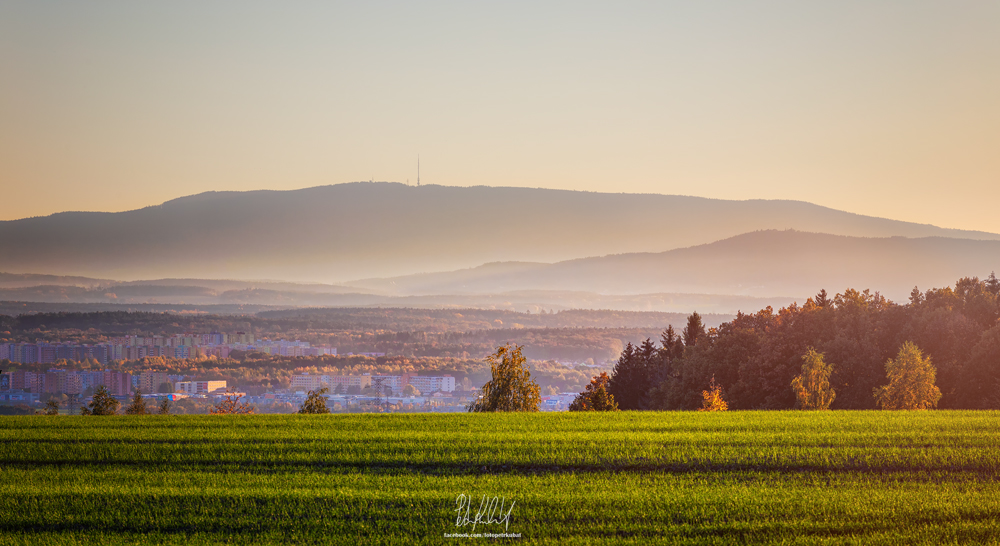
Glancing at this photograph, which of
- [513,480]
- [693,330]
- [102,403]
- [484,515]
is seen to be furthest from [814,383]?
[693,330]

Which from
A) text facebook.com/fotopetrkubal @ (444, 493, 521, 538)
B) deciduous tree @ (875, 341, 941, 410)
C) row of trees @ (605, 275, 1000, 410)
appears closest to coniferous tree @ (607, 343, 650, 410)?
row of trees @ (605, 275, 1000, 410)

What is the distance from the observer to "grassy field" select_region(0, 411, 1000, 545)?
10.9 meters

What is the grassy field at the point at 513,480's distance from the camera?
10.9 meters

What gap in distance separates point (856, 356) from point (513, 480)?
37.6 m

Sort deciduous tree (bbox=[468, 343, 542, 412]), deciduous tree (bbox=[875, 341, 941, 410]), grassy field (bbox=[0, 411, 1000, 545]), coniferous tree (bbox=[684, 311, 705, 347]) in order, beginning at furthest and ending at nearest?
coniferous tree (bbox=[684, 311, 705, 347]) < deciduous tree (bbox=[468, 343, 542, 412]) < deciduous tree (bbox=[875, 341, 941, 410]) < grassy field (bbox=[0, 411, 1000, 545])

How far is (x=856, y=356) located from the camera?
1699 inches

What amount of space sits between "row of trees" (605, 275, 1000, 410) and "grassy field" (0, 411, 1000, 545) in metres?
13.8

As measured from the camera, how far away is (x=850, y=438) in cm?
1667

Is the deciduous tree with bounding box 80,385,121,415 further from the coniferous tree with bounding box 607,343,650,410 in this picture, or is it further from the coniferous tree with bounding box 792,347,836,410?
the coniferous tree with bounding box 607,343,650,410

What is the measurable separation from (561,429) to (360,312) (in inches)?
7194

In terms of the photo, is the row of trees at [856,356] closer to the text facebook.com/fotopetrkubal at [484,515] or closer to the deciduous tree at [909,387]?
the deciduous tree at [909,387]

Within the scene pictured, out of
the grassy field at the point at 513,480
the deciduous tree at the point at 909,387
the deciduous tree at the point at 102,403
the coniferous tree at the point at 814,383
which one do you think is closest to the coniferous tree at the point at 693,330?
the coniferous tree at the point at 814,383

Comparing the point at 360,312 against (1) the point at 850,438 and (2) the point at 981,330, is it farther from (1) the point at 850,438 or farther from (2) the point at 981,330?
(1) the point at 850,438

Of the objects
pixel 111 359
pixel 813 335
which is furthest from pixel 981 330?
pixel 111 359
